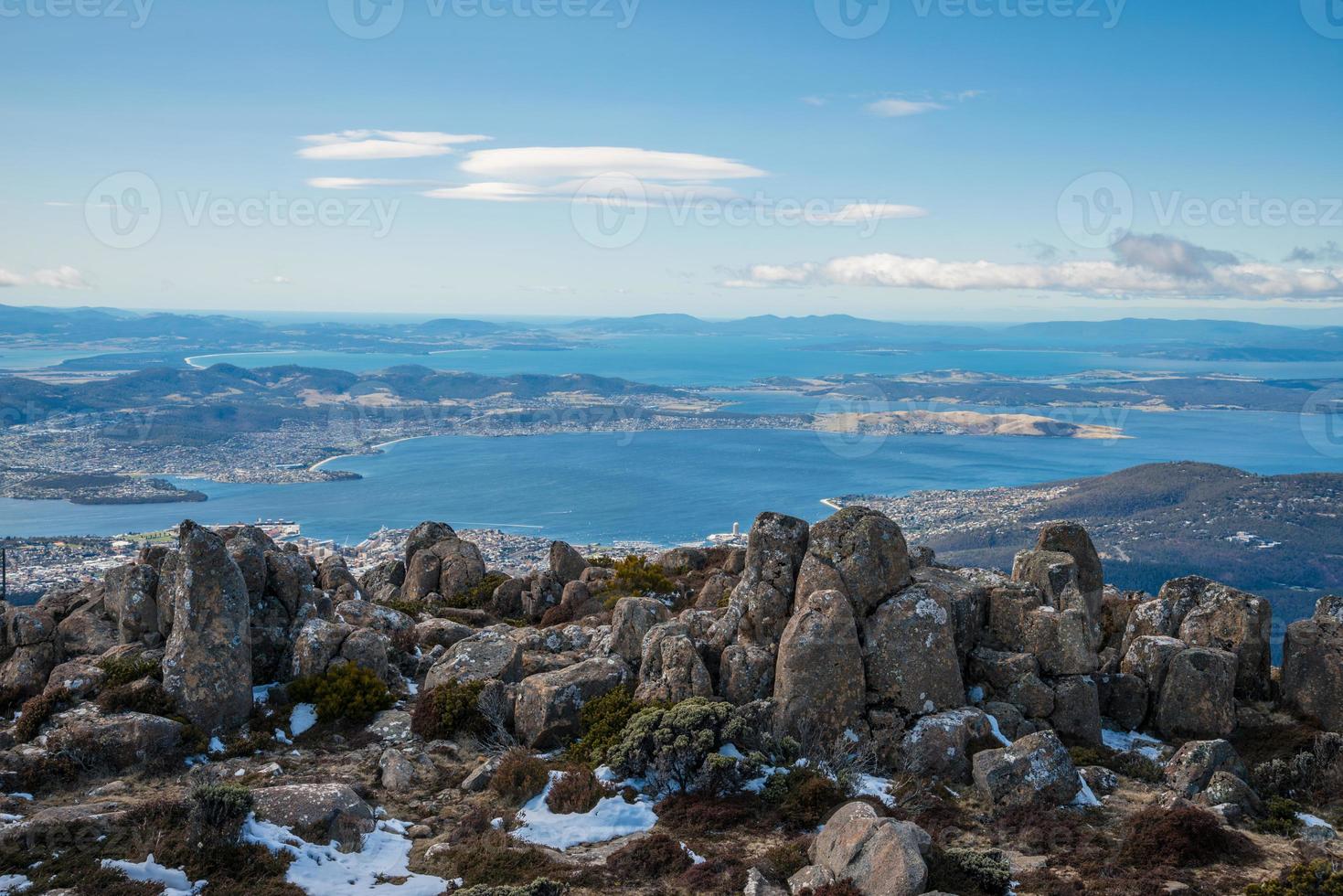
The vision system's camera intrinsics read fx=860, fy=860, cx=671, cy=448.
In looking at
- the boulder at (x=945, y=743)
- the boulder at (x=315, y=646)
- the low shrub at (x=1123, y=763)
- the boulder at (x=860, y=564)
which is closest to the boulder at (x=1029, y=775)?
the boulder at (x=945, y=743)

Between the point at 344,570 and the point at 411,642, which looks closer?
the point at 411,642

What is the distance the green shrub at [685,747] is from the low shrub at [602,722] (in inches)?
10.5

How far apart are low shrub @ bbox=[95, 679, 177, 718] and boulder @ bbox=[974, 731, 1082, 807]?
14.2 metres

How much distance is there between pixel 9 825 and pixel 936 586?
15.4m

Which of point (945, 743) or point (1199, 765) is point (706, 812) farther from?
point (1199, 765)

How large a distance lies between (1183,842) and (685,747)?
7.24 metres

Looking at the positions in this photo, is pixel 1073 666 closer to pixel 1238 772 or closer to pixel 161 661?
pixel 1238 772

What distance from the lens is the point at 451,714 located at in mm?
16531

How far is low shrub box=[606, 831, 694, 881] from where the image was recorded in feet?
38.1

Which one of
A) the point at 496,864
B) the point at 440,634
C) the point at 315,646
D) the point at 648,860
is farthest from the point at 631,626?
the point at 496,864

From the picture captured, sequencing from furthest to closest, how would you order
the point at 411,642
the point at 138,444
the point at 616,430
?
the point at 616,430
the point at 138,444
the point at 411,642

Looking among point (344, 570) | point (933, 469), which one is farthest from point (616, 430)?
point (344, 570)

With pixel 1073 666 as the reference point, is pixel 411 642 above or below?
below

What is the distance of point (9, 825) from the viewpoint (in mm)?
11484
